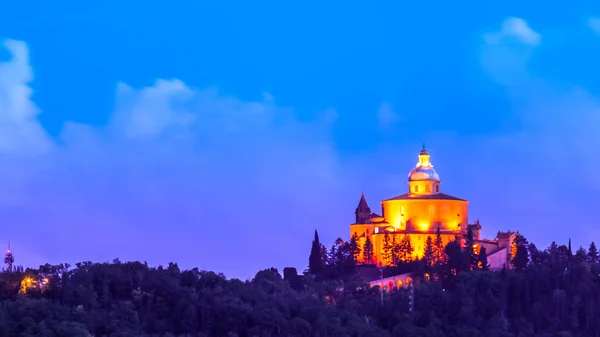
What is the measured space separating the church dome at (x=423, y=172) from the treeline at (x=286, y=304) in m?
11.8

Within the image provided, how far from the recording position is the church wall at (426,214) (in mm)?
106375

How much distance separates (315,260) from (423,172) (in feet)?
34.9

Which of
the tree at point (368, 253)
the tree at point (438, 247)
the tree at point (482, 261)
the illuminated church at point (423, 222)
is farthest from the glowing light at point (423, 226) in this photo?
the tree at point (482, 261)

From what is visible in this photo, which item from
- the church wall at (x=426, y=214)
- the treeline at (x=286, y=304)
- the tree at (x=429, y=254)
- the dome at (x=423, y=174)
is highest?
the dome at (x=423, y=174)

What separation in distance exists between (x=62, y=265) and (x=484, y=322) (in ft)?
73.3

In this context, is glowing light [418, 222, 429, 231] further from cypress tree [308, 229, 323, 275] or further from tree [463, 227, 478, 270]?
cypress tree [308, 229, 323, 275]

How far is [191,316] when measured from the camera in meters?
80.9

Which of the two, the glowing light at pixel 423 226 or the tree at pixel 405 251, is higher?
the glowing light at pixel 423 226

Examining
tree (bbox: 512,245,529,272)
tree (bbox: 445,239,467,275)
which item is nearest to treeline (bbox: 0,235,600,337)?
tree (bbox: 445,239,467,275)

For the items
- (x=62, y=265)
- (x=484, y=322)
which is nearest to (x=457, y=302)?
(x=484, y=322)

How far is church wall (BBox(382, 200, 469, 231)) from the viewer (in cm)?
10638

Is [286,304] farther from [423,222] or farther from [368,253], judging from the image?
[423,222]

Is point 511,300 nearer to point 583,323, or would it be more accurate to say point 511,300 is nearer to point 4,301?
point 583,323

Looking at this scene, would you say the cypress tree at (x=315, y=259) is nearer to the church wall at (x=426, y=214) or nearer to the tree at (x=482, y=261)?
the church wall at (x=426, y=214)
